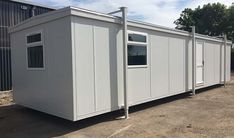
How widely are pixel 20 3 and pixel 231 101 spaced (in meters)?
9.40

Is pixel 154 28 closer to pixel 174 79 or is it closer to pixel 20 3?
pixel 174 79

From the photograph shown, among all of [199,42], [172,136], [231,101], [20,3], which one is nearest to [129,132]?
[172,136]

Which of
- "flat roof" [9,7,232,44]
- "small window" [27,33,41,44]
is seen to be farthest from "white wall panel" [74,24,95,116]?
"small window" [27,33,41,44]

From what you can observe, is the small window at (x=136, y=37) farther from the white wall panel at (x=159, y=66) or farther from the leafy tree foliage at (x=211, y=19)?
the leafy tree foliage at (x=211, y=19)

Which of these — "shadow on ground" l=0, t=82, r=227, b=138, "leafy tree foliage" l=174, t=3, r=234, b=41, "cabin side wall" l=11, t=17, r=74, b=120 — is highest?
"leafy tree foliage" l=174, t=3, r=234, b=41

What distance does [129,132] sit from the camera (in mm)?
4625

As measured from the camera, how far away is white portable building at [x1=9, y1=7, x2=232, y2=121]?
4824mm

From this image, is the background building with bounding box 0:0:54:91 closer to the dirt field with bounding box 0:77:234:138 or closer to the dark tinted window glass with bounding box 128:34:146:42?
the dirt field with bounding box 0:77:234:138

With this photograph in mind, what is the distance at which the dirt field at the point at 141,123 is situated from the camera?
4.57 metres

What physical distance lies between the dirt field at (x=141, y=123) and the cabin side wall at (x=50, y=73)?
1.04ft

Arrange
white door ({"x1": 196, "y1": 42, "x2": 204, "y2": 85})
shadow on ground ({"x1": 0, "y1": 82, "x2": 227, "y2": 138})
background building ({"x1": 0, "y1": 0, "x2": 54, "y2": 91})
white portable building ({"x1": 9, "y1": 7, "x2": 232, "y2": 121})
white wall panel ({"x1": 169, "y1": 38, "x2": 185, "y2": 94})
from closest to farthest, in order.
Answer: shadow on ground ({"x1": 0, "y1": 82, "x2": 227, "y2": 138}), white portable building ({"x1": 9, "y1": 7, "x2": 232, "y2": 121}), white wall panel ({"x1": 169, "y1": 38, "x2": 185, "y2": 94}), white door ({"x1": 196, "y1": 42, "x2": 204, "y2": 85}), background building ({"x1": 0, "y1": 0, "x2": 54, "y2": 91})

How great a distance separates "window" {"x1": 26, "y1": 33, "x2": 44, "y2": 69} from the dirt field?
1.28 m

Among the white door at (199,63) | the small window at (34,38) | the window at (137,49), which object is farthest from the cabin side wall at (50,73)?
the white door at (199,63)

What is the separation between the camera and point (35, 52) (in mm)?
5922
